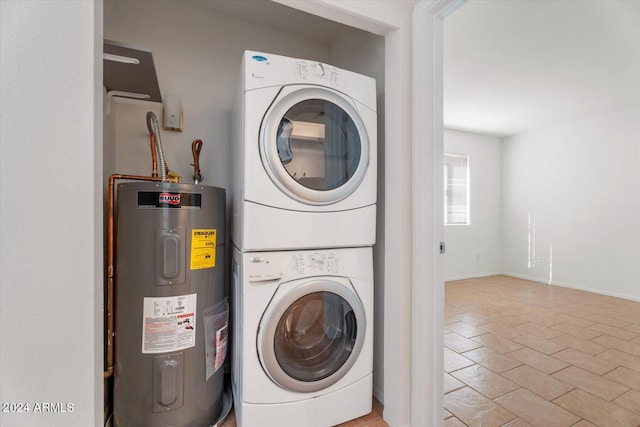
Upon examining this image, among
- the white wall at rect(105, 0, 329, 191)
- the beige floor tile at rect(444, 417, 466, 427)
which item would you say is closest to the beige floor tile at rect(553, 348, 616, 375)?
the beige floor tile at rect(444, 417, 466, 427)

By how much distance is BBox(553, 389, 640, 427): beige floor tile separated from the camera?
1.48 m

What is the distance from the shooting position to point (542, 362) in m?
2.10

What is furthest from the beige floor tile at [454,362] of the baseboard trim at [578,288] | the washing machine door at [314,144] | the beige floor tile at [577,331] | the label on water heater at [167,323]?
the baseboard trim at [578,288]

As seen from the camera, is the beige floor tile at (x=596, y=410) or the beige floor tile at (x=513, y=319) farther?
the beige floor tile at (x=513, y=319)

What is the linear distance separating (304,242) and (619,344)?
3.15 m

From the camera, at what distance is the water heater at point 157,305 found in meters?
1.18

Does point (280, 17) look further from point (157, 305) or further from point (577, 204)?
point (577, 204)

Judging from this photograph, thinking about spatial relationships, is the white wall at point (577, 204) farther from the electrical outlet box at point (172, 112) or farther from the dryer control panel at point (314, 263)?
the electrical outlet box at point (172, 112)

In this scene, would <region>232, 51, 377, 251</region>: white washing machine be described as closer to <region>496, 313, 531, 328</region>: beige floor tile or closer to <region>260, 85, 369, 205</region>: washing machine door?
<region>260, 85, 369, 205</region>: washing machine door

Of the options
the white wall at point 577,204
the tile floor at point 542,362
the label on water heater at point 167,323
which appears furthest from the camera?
the white wall at point 577,204

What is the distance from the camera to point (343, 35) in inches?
78.5
